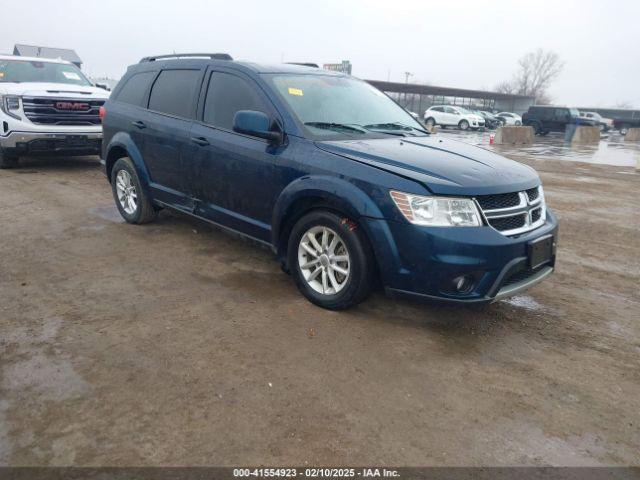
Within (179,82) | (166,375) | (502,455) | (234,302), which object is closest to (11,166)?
(179,82)

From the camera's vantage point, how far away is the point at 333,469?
7.66ft

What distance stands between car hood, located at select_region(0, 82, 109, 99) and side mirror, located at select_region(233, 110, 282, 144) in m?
6.46

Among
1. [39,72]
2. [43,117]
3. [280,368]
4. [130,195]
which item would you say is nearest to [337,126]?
[280,368]

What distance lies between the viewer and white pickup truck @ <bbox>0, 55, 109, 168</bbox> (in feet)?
28.4

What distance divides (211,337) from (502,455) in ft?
6.42

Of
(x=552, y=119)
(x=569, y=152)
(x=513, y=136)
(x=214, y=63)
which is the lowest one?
(x=569, y=152)

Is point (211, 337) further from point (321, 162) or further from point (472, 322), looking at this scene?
point (472, 322)

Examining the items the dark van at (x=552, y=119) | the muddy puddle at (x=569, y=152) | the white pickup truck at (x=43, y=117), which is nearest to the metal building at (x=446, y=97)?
the dark van at (x=552, y=119)

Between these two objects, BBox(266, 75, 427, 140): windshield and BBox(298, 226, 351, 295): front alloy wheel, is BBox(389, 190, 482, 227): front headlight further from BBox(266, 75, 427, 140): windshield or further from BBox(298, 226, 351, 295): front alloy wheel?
BBox(266, 75, 427, 140): windshield

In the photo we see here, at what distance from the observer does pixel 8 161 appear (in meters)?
9.36

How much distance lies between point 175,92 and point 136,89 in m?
0.88

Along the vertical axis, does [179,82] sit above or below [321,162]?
above

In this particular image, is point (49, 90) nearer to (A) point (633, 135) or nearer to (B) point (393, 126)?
(B) point (393, 126)

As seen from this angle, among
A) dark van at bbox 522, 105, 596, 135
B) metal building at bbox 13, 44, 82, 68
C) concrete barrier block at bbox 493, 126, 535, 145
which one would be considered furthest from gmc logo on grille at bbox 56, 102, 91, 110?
dark van at bbox 522, 105, 596, 135
